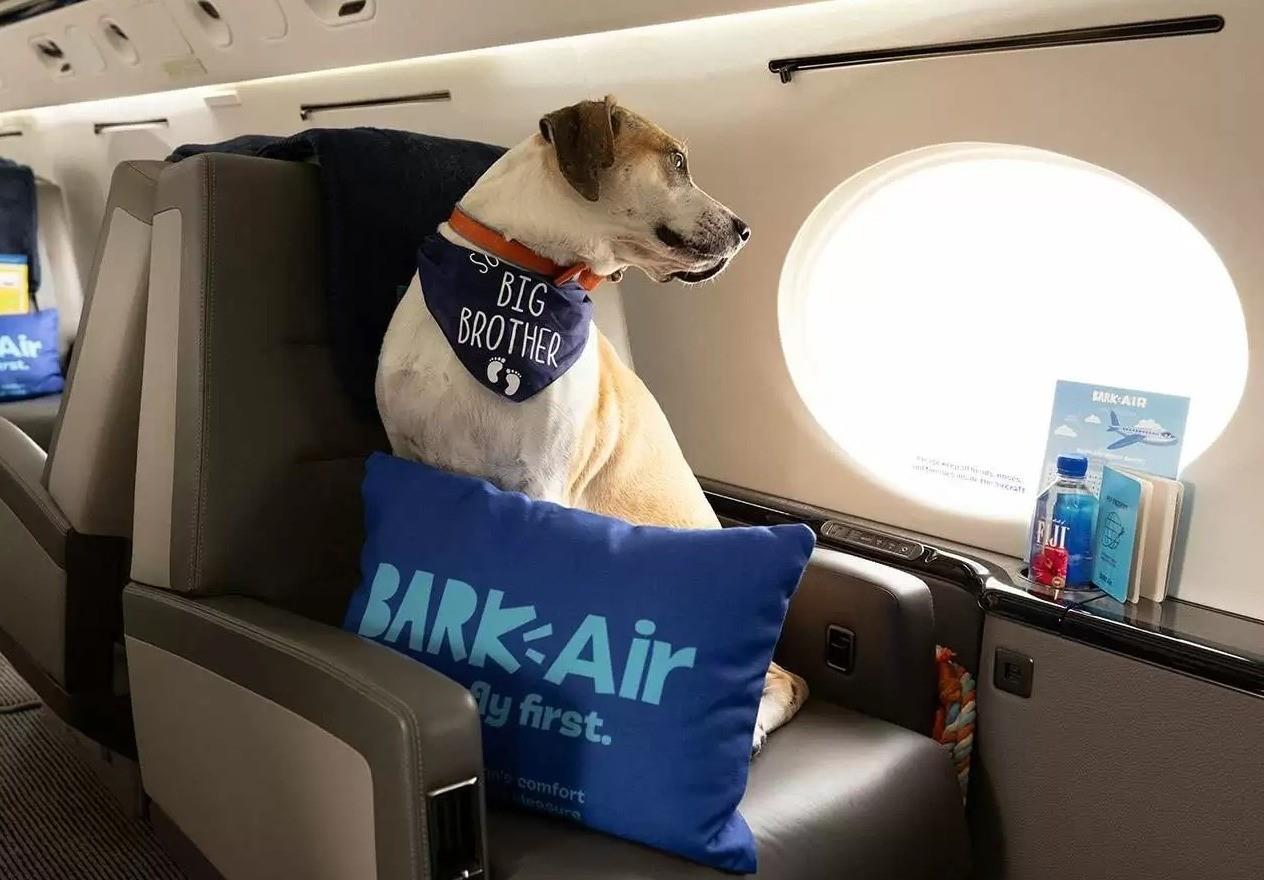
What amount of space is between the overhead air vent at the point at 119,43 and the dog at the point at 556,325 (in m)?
2.69

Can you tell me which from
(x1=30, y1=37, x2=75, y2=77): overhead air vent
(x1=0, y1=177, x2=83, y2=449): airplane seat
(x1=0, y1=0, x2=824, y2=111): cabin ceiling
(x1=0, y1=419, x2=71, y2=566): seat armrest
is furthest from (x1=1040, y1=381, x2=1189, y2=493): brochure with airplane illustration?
(x1=30, y1=37, x2=75, y2=77): overhead air vent

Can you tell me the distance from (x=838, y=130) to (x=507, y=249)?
74 centimetres

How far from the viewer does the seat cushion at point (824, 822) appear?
1344 mm

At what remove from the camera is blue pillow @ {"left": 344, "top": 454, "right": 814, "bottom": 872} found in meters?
1.38

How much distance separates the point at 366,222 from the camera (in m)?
1.79

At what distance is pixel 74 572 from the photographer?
2.01m

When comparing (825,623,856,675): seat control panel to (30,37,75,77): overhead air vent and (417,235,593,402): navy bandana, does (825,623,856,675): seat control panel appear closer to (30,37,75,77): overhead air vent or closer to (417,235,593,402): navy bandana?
(417,235,593,402): navy bandana

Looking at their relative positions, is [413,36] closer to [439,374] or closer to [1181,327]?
[439,374]

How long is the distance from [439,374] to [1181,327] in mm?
1454

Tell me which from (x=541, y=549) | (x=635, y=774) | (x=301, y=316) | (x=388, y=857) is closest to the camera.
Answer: (x=388, y=857)

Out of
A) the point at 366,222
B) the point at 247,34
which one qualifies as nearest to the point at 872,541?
the point at 366,222

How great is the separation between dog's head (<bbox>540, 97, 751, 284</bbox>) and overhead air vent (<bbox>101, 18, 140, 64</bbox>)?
273cm

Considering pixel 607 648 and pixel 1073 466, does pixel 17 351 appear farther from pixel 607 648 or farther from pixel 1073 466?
pixel 1073 466

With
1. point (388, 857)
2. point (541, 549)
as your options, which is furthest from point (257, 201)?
point (388, 857)
